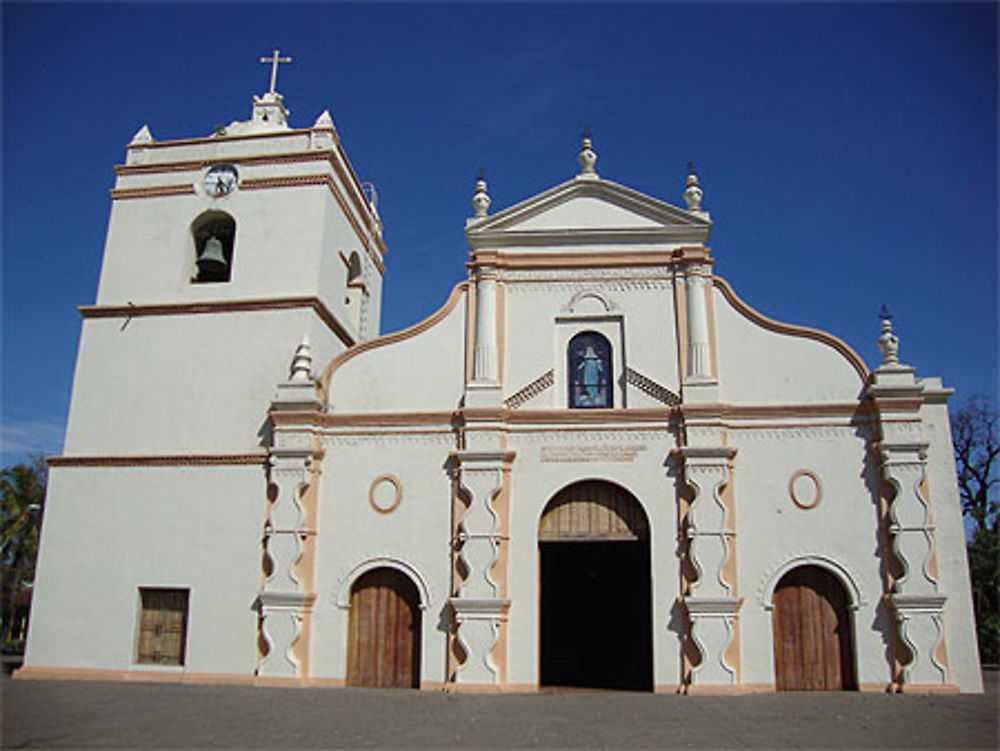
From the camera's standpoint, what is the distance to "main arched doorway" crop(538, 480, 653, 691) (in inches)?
595

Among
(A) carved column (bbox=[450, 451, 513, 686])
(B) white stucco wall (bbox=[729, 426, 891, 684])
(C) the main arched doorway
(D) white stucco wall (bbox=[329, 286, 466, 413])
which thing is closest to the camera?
(B) white stucco wall (bbox=[729, 426, 891, 684])

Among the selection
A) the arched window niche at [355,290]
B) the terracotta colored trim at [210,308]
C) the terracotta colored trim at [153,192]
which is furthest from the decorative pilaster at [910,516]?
the terracotta colored trim at [153,192]

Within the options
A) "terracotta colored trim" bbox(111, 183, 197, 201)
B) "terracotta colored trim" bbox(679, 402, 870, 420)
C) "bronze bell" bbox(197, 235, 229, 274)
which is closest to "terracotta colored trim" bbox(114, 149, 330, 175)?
"terracotta colored trim" bbox(111, 183, 197, 201)

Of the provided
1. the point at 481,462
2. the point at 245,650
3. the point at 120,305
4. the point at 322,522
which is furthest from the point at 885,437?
the point at 120,305

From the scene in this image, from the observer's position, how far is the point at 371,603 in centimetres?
1519

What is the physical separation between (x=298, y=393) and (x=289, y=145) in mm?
6179

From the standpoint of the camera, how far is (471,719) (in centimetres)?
1095

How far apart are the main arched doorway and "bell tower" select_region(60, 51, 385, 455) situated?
6.51 metres

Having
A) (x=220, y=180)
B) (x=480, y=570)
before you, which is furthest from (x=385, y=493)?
(x=220, y=180)

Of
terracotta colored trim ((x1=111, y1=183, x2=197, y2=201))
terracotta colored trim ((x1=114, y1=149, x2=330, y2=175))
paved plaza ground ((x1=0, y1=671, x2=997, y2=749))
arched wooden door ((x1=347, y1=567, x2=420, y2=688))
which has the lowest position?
paved plaza ground ((x1=0, y1=671, x2=997, y2=749))

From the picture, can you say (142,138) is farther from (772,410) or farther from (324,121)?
(772,410)

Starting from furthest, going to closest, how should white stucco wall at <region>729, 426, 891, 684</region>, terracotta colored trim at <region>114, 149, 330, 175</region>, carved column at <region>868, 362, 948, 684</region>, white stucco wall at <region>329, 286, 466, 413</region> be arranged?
terracotta colored trim at <region>114, 149, 330, 175</region>, white stucco wall at <region>329, 286, 466, 413</region>, white stucco wall at <region>729, 426, 891, 684</region>, carved column at <region>868, 362, 948, 684</region>

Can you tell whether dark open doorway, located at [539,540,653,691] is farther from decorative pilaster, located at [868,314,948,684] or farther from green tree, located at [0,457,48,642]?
green tree, located at [0,457,48,642]

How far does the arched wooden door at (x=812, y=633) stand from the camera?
46.3ft
